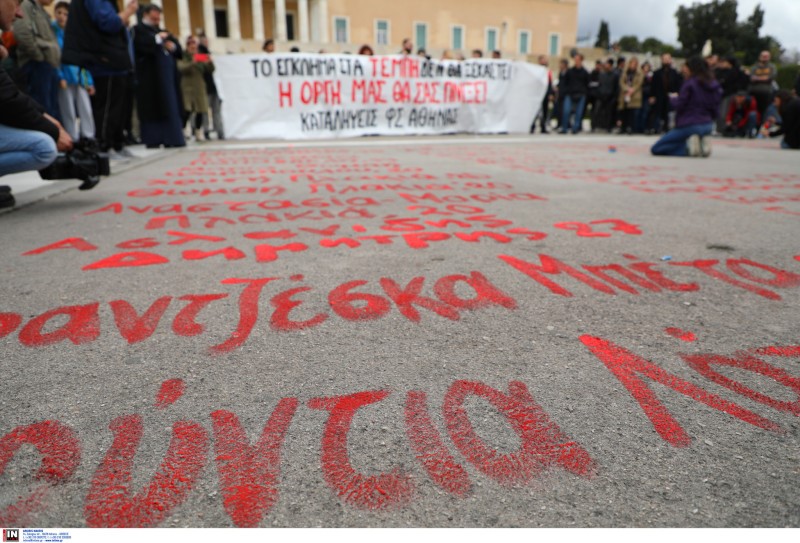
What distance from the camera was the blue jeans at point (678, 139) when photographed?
8.71 m

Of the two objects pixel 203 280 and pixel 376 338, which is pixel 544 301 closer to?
pixel 376 338

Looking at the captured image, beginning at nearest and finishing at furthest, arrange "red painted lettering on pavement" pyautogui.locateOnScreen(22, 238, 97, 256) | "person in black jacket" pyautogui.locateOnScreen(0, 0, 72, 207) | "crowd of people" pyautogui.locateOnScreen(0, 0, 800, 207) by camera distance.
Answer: "red painted lettering on pavement" pyautogui.locateOnScreen(22, 238, 97, 256)
"person in black jacket" pyautogui.locateOnScreen(0, 0, 72, 207)
"crowd of people" pyautogui.locateOnScreen(0, 0, 800, 207)

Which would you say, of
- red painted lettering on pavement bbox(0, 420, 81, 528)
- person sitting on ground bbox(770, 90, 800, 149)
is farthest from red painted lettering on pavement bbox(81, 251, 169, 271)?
person sitting on ground bbox(770, 90, 800, 149)

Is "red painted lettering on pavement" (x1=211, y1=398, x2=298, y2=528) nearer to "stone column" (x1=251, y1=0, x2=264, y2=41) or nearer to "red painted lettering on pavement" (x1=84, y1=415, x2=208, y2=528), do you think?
"red painted lettering on pavement" (x1=84, y1=415, x2=208, y2=528)

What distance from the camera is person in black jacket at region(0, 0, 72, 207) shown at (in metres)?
3.47

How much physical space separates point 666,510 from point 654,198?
4043mm

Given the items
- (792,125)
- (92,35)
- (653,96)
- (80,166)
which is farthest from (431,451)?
(653,96)

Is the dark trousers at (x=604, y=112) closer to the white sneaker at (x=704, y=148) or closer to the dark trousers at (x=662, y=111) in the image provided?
the dark trousers at (x=662, y=111)

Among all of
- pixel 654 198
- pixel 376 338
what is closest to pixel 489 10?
pixel 654 198

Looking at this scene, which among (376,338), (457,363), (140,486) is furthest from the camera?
(376,338)

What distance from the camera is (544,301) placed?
86.8 inches

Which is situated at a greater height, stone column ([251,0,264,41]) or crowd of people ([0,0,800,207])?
stone column ([251,0,264,41])

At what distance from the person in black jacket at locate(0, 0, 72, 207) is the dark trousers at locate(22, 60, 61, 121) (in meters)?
3.00

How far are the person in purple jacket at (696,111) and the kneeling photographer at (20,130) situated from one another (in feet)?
26.8
